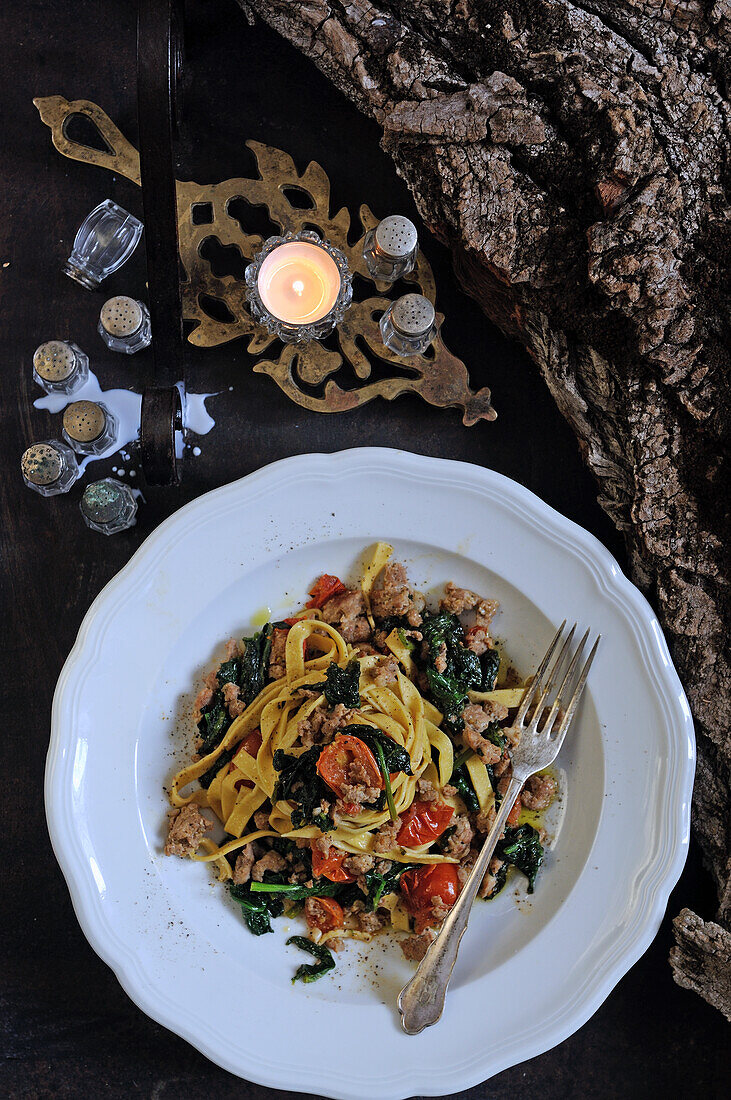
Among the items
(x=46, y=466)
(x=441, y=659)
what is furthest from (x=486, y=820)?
(x=46, y=466)

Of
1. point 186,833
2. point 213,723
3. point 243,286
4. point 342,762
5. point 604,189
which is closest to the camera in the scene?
point 604,189

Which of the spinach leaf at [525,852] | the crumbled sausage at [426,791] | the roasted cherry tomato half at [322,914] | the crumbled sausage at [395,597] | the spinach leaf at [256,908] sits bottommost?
the spinach leaf at [256,908]

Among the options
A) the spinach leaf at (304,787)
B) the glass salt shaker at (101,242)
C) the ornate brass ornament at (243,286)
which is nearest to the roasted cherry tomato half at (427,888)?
the spinach leaf at (304,787)

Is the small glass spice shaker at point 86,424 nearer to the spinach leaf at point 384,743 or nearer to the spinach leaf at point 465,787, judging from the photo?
the spinach leaf at point 384,743

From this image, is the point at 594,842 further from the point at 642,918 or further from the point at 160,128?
the point at 160,128

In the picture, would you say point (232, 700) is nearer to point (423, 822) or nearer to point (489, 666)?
point (423, 822)
